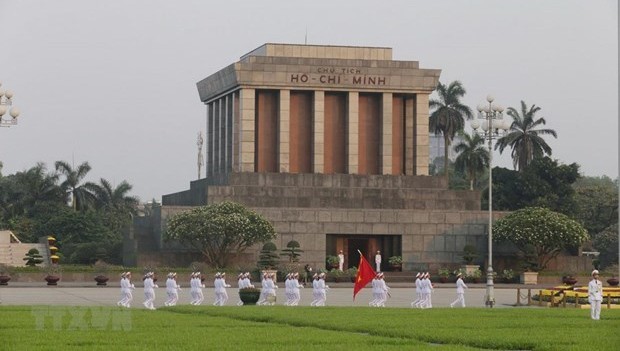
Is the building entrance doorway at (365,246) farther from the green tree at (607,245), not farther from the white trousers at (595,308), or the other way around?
the white trousers at (595,308)

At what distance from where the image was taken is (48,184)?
10912 centimetres

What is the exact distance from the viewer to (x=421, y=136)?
286ft

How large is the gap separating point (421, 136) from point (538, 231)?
43.3 feet

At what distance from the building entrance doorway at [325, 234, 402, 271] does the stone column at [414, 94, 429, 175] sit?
6.87 metres

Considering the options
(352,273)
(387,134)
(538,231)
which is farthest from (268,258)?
(387,134)

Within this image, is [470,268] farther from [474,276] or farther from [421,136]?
[421,136]

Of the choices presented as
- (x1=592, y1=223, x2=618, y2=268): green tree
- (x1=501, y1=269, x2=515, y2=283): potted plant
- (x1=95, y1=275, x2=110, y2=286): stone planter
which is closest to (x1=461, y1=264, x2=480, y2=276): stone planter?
(x1=501, y1=269, x2=515, y2=283): potted plant

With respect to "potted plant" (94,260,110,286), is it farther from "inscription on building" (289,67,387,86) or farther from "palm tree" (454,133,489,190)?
"palm tree" (454,133,489,190)

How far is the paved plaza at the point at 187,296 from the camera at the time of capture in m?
50.7

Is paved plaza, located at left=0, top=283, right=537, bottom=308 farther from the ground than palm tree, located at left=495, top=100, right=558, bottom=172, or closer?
closer

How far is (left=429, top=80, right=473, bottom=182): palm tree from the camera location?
112062 mm

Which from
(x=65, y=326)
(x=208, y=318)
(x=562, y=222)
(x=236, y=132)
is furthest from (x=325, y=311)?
(x=236, y=132)

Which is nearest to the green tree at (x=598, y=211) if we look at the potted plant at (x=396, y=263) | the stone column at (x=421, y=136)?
the stone column at (x=421, y=136)

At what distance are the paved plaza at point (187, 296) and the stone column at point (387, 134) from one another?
686 inches
